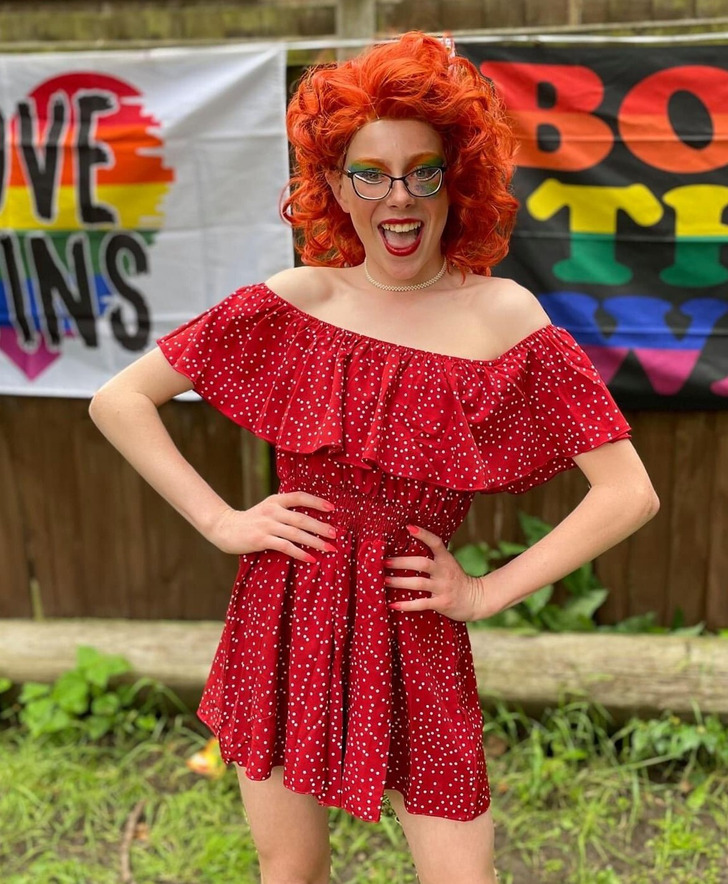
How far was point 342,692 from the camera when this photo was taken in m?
1.60

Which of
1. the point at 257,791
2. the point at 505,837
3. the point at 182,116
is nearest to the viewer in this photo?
the point at 257,791

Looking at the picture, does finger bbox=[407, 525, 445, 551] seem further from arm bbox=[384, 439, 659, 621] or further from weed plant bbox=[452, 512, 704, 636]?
weed plant bbox=[452, 512, 704, 636]

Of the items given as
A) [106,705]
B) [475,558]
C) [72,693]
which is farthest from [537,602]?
[72,693]

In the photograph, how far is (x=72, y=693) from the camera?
3.11 meters

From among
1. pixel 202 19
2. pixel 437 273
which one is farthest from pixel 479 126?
pixel 202 19

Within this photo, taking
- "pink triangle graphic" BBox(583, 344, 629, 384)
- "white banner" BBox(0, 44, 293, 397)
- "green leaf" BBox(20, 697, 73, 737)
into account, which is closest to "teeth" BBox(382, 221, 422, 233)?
"white banner" BBox(0, 44, 293, 397)

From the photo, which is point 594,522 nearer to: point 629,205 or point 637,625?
point 629,205

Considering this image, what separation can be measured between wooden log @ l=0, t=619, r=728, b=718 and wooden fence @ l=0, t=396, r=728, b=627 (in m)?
0.24

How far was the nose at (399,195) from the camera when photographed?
1.47 meters

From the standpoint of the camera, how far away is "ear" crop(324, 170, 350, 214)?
1.56 m

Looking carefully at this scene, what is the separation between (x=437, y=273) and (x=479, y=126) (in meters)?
0.26

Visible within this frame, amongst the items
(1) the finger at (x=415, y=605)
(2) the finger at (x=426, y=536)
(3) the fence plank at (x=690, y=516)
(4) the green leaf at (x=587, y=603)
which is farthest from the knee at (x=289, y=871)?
(3) the fence plank at (x=690, y=516)

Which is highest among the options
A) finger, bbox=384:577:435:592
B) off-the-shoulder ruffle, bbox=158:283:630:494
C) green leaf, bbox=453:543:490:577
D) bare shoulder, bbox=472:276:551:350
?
bare shoulder, bbox=472:276:551:350

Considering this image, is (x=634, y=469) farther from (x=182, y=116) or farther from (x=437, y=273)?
(x=182, y=116)
